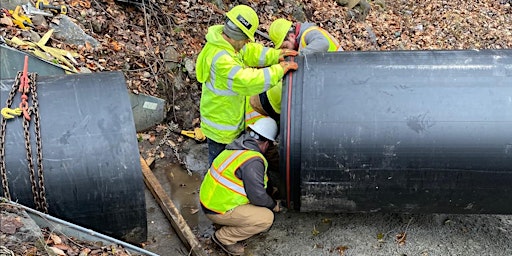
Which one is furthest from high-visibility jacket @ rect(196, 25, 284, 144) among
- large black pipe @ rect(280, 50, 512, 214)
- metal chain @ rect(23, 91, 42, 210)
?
metal chain @ rect(23, 91, 42, 210)

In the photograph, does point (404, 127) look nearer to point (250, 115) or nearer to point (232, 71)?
point (232, 71)

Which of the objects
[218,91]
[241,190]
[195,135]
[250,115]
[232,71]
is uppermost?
[232,71]

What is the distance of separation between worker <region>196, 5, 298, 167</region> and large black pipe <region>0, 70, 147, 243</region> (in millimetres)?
955

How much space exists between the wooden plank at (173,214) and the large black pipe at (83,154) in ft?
2.57

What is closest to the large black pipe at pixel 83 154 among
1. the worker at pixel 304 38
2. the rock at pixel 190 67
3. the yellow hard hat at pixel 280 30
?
the worker at pixel 304 38

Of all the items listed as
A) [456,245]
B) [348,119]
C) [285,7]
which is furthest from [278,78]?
[285,7]

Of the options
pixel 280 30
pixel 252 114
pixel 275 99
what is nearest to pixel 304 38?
pixel 280 30

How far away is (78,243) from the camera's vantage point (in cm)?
328

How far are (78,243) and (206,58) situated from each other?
1828 mm

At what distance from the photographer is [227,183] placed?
4066mm

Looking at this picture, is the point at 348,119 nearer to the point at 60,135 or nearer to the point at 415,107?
the point at 415,107

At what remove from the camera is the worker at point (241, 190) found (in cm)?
402

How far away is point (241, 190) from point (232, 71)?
97cm

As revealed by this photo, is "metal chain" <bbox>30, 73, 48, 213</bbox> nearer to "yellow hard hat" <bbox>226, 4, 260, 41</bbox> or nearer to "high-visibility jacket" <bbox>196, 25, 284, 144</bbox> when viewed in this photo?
"high-visibility jacket" <bbox>196, 25, 284, 144</bbox>
